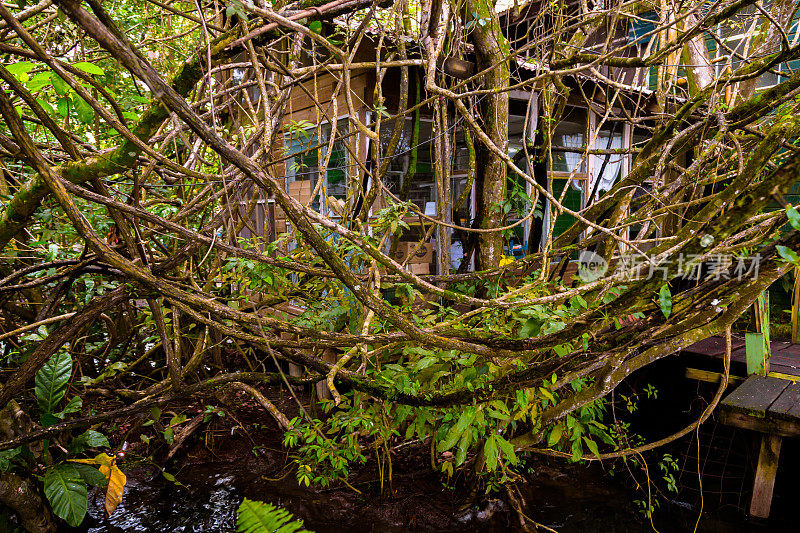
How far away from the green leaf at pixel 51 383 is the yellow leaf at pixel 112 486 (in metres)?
0.67

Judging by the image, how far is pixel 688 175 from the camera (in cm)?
348

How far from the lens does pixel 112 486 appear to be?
364 cm

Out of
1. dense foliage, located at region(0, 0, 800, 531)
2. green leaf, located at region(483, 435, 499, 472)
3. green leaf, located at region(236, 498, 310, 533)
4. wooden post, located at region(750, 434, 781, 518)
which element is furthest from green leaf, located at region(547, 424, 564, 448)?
green leaf, located at region(236, 498, 310, 533)

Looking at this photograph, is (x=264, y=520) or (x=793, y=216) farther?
(x=264, y=520)

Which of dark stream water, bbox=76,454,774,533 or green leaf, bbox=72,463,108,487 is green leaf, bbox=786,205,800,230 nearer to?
dark stream water, bbox=76,454,774,533

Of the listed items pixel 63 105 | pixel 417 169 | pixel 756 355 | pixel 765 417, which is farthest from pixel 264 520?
pixel 417 169

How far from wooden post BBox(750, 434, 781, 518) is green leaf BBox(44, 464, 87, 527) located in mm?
4584

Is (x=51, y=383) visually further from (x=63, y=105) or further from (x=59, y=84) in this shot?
(x=59, y=84)

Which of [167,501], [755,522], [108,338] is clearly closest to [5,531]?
[167,501]

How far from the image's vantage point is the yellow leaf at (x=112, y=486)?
3.63 meters

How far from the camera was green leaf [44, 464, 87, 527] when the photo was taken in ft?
9.64

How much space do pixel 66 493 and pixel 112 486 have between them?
0.70m

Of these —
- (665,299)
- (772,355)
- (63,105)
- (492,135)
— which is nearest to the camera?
(665,299)

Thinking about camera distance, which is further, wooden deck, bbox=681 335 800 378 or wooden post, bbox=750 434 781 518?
wooden deck, bbox=681 335 800 378
